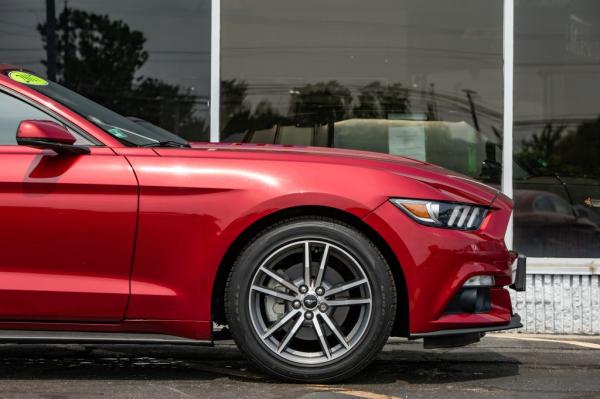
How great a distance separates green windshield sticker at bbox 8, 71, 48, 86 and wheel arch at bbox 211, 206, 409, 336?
1.33m

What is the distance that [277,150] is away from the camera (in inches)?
182

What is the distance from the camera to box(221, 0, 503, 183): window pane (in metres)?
7.41

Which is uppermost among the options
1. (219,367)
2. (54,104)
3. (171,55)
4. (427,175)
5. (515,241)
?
(171,55)

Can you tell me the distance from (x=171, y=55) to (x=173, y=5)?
0.42 meters

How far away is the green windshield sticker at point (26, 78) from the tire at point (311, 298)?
1402 mm

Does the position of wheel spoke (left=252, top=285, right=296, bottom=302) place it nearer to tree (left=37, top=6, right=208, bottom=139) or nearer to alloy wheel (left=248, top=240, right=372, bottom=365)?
alloy wheel (left=248, top=240, right=372, bottom=365)

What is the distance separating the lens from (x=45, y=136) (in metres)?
4.20

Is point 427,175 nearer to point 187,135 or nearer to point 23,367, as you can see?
point 23,367

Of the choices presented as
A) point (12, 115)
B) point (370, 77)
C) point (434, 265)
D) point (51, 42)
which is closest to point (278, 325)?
point (434, 265)

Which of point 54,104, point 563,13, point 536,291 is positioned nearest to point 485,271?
point 54,104

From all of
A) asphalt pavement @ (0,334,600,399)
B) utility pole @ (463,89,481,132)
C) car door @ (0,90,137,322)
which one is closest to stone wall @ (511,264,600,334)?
asphalt pavement @ (0,334,600,399)

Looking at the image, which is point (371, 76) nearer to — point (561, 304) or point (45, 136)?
point (561, 304)

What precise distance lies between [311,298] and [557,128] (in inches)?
145

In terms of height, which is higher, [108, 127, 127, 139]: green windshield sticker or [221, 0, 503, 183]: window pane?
[221, 0, 503, 183]: window pane
